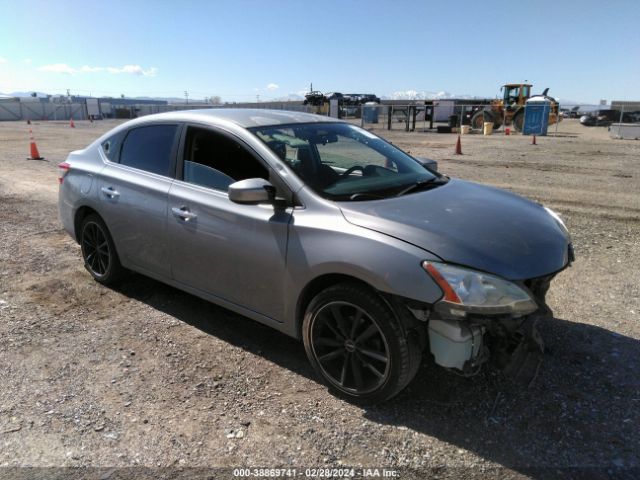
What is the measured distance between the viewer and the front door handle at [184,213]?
3.65 metres

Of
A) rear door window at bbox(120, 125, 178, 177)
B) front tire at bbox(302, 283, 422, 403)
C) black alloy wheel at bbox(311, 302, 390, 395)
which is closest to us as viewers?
front tire at bbox(302, 283, 422, 403)

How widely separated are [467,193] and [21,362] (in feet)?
11.2

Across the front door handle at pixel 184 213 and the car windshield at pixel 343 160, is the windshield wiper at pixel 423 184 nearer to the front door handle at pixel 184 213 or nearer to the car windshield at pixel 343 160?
the car windshield at pixel 343 160

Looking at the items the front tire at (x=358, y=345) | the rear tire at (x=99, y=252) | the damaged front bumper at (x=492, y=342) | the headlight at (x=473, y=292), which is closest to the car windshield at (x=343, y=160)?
the front tire at (x=358, y=345)

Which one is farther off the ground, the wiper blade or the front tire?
the wiper blade

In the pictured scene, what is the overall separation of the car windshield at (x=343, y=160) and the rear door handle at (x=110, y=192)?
155 cm

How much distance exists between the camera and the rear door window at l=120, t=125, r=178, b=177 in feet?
13.2

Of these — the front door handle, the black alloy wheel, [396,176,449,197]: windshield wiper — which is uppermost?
[396,176,449,197]: windshield wiper

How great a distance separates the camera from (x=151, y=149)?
13.8 ft

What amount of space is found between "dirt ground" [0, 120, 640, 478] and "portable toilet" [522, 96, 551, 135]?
80.7 feet

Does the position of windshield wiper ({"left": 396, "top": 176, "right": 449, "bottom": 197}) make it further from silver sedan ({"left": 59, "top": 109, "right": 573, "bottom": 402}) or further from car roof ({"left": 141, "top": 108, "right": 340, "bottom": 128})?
car roof ({"left": 141, "top": 108, "right": 340, "bottom": 128})

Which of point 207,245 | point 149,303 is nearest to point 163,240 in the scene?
point 207,245

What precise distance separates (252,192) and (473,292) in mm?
1420

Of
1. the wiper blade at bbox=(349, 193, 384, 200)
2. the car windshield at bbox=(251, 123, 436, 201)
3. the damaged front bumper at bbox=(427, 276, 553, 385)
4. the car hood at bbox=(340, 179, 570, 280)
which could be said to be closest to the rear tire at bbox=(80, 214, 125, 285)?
the car windshield at bbox=(251, 123, 436, 201)
